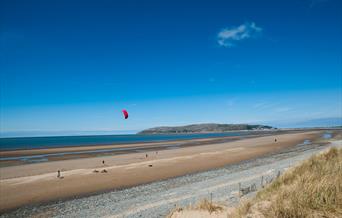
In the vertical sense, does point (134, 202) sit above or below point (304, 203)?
below

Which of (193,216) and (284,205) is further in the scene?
(193,216)

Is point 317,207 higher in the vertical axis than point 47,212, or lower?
higher

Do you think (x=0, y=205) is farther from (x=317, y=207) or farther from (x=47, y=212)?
(x=317, y=207)

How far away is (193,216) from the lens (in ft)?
17.9

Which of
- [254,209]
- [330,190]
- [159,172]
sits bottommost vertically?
[159,172]

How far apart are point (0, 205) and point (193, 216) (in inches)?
506

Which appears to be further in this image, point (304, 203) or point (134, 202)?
point (134, 202)

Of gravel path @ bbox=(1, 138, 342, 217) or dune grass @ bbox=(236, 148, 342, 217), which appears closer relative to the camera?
dune grass @ bbox=(236, 148, 342, 217)

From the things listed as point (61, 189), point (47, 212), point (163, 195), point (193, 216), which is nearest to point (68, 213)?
point (47, 212)

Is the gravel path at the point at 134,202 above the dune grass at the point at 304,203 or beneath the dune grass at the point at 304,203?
beneath

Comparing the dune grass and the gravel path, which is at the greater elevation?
the dune grass

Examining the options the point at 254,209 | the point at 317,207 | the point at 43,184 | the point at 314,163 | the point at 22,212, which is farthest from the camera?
the point at 43,184

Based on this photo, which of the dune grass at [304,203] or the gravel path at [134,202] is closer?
the dune grass at [304,203]

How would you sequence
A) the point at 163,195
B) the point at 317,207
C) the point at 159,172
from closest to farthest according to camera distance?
1. the point at 317,207
2. the point at 163,195
3. the point at 159,172
